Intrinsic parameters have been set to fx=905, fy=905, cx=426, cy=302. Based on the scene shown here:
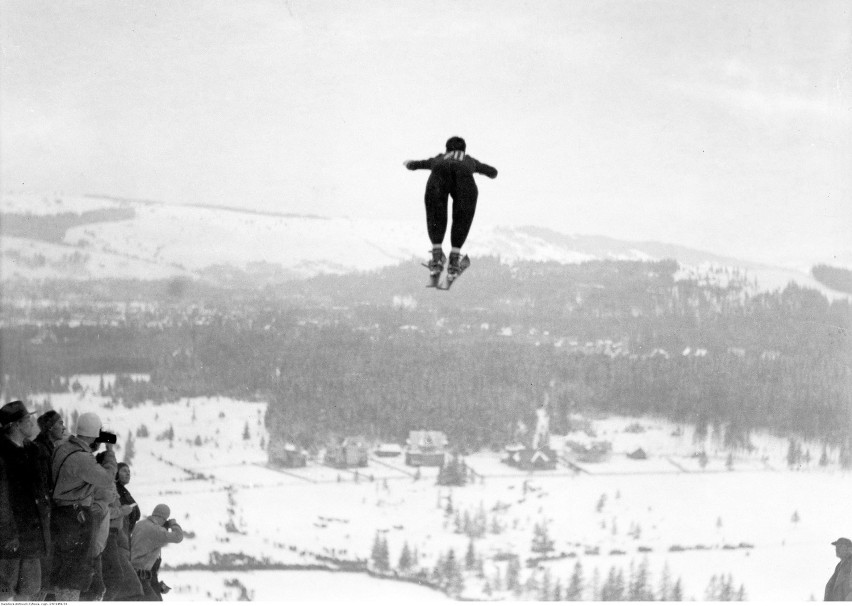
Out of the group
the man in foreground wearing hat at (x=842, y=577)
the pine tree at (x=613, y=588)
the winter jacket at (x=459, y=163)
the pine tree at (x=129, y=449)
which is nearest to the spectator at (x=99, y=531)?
the winter jacket at (x=459, y=163)

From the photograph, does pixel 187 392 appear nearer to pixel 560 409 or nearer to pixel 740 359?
pixel 560 409

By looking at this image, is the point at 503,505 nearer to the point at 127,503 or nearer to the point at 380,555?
the point at 380,555

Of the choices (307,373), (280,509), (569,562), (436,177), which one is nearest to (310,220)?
(307,373)

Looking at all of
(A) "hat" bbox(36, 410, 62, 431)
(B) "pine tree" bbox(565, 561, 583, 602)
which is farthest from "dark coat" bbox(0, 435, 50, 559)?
(B) "pine tree" bbox(565, 561, 583, 602)

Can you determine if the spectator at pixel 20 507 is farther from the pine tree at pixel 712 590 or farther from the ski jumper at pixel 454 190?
the pine tree at pixel 712 590

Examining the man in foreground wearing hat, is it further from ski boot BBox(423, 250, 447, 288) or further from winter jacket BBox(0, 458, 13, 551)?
winter jacket BBox(0, 458, 13, 551)

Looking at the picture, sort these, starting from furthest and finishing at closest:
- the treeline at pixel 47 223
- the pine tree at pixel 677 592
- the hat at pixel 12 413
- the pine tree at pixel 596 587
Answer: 1. the treeline at pixel 47 223
2. the pine tree at pixel 596 587
3. the pine tree at pixel 677 592
4. the hat at pixel 12 413

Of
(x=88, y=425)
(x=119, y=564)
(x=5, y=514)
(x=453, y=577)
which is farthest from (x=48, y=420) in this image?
(x=453, y=577)
